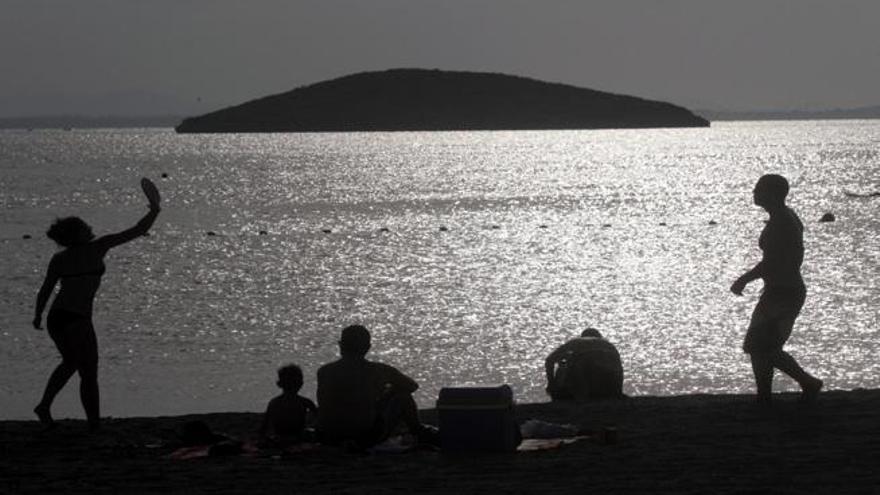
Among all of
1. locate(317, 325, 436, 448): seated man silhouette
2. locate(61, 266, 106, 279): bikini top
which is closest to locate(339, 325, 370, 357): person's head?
locate(317, 325, 436, 448): seated man silhouette

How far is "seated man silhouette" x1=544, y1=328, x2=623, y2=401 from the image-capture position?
15.0 m

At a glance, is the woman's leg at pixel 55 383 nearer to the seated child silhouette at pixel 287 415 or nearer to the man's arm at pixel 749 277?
the seated child silhouette at pixel 287 415

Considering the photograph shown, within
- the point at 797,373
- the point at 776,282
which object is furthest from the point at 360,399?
the point at 797,373

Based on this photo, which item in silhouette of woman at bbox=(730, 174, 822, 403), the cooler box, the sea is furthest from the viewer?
the sea

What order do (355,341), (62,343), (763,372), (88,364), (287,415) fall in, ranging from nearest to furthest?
(355,341)
(287,415)
(62,343)
(88,364)
(763,372)

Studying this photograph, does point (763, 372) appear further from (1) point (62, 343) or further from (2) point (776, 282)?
(1) point (62, 343)

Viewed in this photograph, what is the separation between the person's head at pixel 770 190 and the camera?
12750 millimetres

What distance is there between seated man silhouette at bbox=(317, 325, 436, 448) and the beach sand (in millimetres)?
180

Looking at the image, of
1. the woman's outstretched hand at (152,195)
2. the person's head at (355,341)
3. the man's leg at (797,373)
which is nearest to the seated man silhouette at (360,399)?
the person's head at (355,341)

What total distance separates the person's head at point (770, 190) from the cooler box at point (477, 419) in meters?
2.65

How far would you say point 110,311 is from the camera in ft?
115

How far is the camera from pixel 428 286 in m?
42.4

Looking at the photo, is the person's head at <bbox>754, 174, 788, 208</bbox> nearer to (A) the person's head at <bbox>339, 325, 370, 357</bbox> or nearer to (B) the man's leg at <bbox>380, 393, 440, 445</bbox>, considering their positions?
(B) the man's leg at <bbox>380, 393, 440, 445</bbox>

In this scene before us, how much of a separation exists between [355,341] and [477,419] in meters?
0.98
